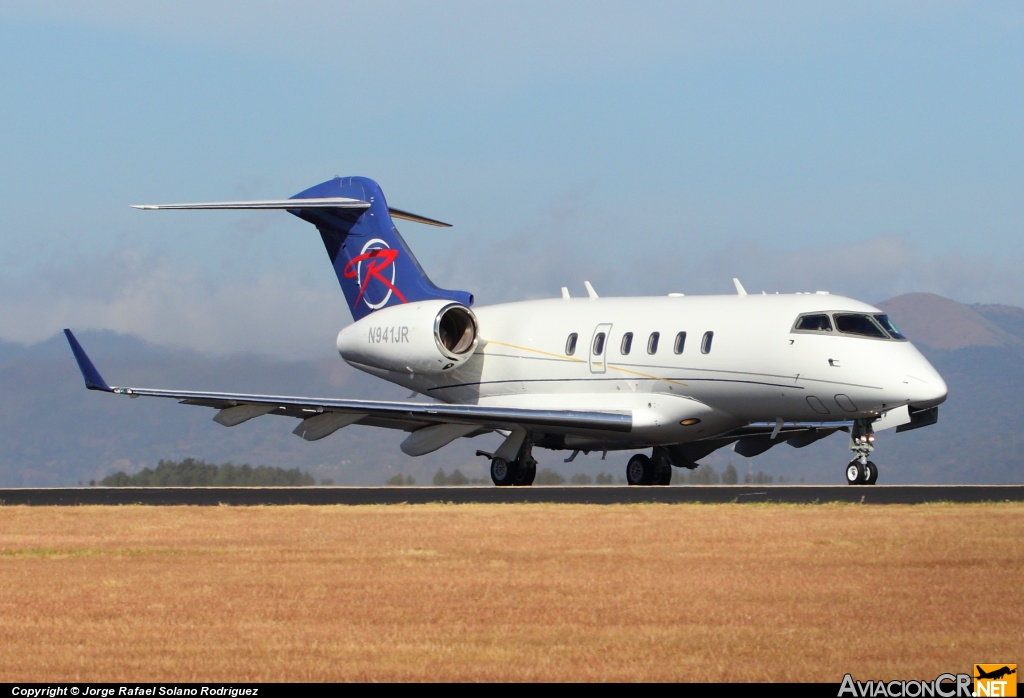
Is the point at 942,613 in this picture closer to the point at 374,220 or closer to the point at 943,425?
the point at 374,220

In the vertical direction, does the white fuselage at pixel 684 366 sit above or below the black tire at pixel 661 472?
above

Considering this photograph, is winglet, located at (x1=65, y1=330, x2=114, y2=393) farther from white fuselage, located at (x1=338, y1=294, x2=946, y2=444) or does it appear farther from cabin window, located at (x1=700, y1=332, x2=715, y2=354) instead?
cabin window, located at (x1=700, y1=332, x2=715, y2=354)

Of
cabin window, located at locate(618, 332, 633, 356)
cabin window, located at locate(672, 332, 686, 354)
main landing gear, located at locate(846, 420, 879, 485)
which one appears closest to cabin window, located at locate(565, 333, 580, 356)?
cabin window, located at locate(618, 332, 633, 356)

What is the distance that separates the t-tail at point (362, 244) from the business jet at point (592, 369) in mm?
41

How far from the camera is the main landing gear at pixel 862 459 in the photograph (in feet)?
88.8

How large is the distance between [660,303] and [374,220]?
795cm

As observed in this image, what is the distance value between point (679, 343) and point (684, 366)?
0.53 metres

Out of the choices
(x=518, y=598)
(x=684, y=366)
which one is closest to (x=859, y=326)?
(x=684, y=366)

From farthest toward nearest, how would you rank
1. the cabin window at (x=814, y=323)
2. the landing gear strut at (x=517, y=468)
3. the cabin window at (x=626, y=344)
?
the landing gear strut at (x=517, y=468), the cabin window at (x=626, y=344), the cabin window at (x=814, y=323)

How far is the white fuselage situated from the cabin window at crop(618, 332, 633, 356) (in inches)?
1.6

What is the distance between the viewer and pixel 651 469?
32.2 m

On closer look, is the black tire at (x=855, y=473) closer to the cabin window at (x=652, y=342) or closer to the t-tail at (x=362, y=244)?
the cabin window at (x=652, y=342)

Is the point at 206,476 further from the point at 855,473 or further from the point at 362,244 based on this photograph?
the point at 855,473

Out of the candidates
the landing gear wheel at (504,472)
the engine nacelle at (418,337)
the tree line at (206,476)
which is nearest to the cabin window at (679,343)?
the landing gear wheel at (504,472)
